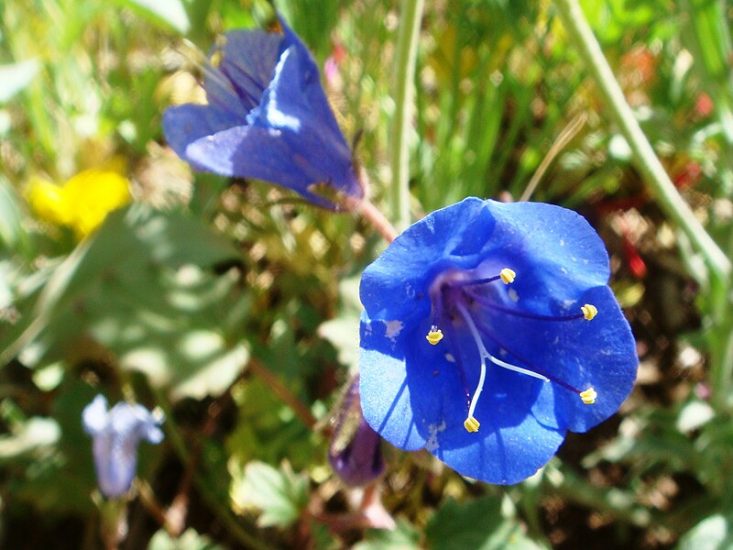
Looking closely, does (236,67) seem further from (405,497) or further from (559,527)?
(559,527)

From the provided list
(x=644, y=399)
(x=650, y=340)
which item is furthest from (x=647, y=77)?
(x=644, y=399)

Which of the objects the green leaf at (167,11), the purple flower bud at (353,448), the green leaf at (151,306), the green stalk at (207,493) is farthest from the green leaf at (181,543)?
the green leaf at (167,11)

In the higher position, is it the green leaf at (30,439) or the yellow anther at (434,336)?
the yellow anther at (434,336)

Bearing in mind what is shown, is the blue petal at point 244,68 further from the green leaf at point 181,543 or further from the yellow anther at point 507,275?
the green leaf at point 181,543

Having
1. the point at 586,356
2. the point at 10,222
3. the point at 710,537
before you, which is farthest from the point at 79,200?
the point at 710,537

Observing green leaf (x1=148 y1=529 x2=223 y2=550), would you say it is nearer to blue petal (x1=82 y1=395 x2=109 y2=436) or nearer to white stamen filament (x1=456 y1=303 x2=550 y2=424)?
blue petal (x1=82 y1=395 x2=109 y2=436)

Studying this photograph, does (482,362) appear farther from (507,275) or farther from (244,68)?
(244,68)

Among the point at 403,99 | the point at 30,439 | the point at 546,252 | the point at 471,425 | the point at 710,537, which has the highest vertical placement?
the point at 403,99
